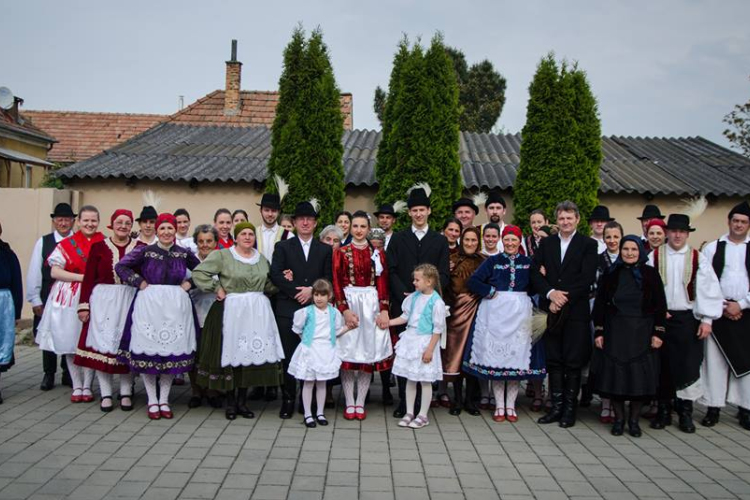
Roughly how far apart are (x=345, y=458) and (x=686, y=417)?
3425 mm

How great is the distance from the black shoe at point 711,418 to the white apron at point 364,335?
10.5 ft

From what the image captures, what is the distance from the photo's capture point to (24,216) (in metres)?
11.5

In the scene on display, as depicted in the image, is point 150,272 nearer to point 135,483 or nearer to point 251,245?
point 251,245

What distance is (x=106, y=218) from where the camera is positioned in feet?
40.9

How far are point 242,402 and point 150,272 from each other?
1522 millimetres

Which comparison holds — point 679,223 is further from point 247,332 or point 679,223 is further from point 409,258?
point 247,332

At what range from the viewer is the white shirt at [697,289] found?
6.09m

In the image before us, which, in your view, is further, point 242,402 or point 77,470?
point 242,402

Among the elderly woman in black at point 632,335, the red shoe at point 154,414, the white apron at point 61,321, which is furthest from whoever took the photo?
the white apron at point 61,321

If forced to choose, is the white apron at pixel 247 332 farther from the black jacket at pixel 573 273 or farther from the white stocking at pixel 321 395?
the black jacket at pixel 573 273

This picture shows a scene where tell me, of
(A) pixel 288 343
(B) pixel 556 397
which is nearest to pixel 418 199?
(A) pixel 288 343

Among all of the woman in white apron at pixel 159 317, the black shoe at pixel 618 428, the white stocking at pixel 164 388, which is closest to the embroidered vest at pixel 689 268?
the black shoe at pixel 618 428

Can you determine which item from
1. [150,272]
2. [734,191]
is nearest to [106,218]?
[150,272]

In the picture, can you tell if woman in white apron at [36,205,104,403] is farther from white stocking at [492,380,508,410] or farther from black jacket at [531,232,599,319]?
black jacket at [531,232,599,319]
